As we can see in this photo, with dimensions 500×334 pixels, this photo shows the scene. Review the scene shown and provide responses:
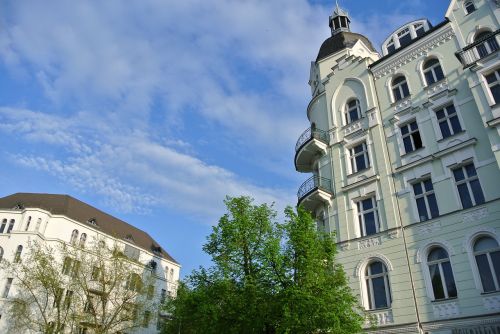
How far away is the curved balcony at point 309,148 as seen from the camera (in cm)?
2477

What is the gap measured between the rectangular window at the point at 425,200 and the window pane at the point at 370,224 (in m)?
2.49

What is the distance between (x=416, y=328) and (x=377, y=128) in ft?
36.0

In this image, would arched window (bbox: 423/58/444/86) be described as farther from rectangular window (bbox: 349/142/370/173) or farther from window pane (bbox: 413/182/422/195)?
window pane (bbox: 413/182/422/195)

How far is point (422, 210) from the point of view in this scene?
1914 cm

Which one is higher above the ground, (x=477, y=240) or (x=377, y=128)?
(x=377, y=128)

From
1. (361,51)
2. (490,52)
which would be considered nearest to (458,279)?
(490,52)

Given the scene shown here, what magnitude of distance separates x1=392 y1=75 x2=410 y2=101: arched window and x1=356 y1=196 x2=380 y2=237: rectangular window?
6.43 metres

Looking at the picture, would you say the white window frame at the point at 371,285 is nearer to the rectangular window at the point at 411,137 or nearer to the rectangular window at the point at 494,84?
the rectangular window at the point at 411,137

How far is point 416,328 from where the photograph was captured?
1670 cm

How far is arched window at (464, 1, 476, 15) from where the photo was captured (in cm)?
2141

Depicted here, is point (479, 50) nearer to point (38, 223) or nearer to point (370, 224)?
point (370, 224)

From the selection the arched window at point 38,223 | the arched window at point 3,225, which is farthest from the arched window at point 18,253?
the arched window at point 3,225

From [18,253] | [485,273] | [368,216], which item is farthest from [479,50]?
[18,253]

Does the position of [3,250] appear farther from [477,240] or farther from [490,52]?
[490,52]
